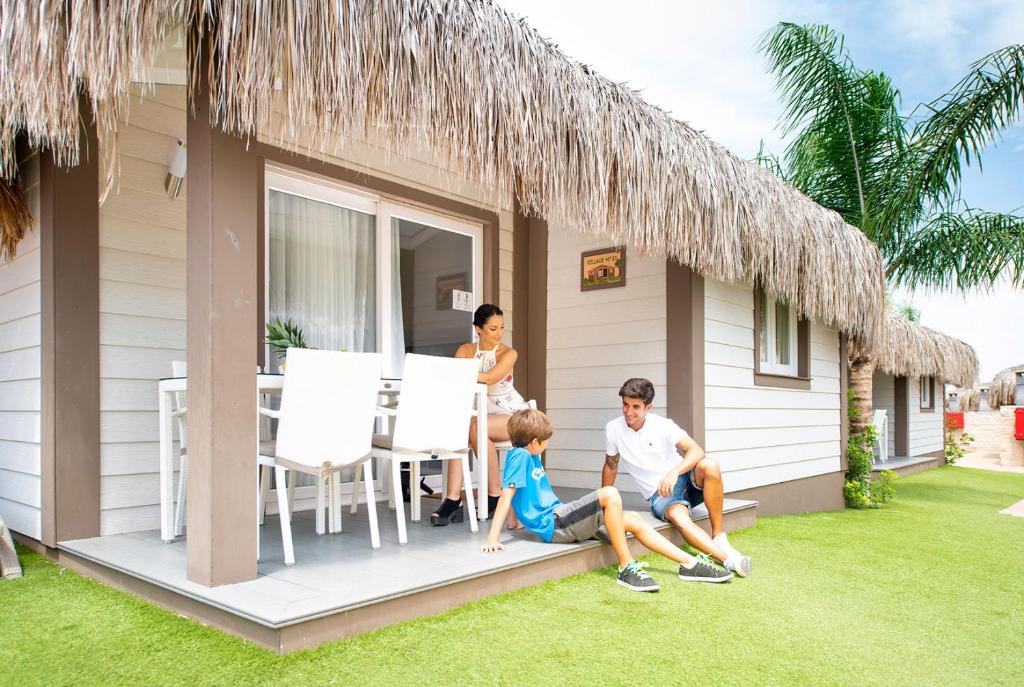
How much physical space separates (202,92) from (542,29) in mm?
2134

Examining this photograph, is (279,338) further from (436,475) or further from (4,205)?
(436,475)

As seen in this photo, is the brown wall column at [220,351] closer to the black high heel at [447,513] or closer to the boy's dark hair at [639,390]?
the black high heel at [447,513]

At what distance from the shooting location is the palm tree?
26.2ft

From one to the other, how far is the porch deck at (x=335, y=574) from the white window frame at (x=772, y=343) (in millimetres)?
3219

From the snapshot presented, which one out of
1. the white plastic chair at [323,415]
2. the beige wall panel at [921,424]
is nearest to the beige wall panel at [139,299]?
the white plastic chair at [323,415]

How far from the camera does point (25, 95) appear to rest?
256 cm

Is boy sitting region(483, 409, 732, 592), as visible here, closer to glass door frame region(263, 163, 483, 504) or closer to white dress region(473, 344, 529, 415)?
white dress region(473, 344, 529, 415)

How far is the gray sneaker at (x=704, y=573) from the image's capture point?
11.7 feet

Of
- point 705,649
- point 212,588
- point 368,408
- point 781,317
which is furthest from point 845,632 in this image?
point 781,317

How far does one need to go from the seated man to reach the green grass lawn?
347 millimetres

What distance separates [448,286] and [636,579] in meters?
3.12

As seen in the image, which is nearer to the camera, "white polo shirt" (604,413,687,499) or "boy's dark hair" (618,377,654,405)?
"boy's dark hair" (618,377,654,405)

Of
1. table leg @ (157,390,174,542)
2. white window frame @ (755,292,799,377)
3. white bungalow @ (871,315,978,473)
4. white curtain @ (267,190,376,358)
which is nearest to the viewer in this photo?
table leg @ (157,390,174,542)

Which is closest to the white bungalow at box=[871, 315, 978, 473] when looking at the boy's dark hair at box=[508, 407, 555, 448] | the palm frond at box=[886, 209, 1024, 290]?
the palm frond at box=[886, 209, 1024, 290]
